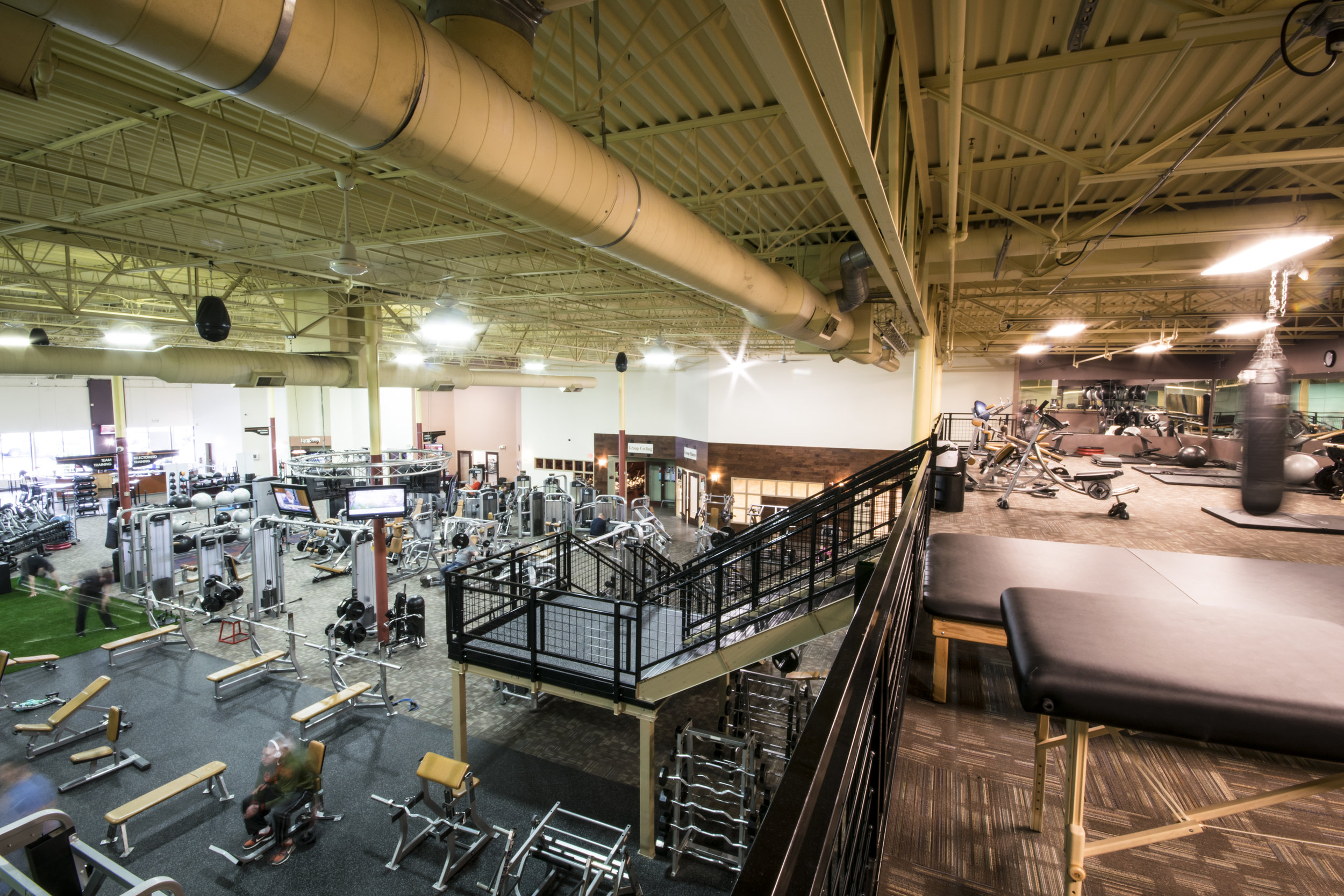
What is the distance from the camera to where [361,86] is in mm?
1913

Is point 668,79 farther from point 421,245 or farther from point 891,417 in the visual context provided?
point 891,417

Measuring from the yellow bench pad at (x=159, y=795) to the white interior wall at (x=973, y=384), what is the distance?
19.5 m

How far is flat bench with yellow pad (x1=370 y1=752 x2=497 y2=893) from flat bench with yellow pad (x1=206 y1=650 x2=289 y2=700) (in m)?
3.64

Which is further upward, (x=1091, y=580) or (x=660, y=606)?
(x=1091, y=580)

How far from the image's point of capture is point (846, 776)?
73cm

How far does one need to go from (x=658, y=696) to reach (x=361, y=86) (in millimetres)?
5228

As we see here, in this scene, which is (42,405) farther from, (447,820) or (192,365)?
(447,820)

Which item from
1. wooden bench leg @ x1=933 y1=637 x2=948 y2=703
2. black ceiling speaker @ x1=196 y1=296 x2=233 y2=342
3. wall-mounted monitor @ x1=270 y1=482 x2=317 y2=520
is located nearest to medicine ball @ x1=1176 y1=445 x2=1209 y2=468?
wooden bench leg @ x1=933 y1=637 x2=948 y2=703

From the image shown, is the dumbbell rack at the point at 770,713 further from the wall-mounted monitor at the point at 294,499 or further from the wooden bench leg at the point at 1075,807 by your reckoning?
the wall-mounted monitor at the point at 294,499

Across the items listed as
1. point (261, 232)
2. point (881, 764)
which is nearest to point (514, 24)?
point (881, 764)

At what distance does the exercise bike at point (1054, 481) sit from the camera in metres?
6.87

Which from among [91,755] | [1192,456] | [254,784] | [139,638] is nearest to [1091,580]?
[254,784]

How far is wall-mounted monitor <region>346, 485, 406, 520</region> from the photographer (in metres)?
9.73

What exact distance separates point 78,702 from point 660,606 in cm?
737
